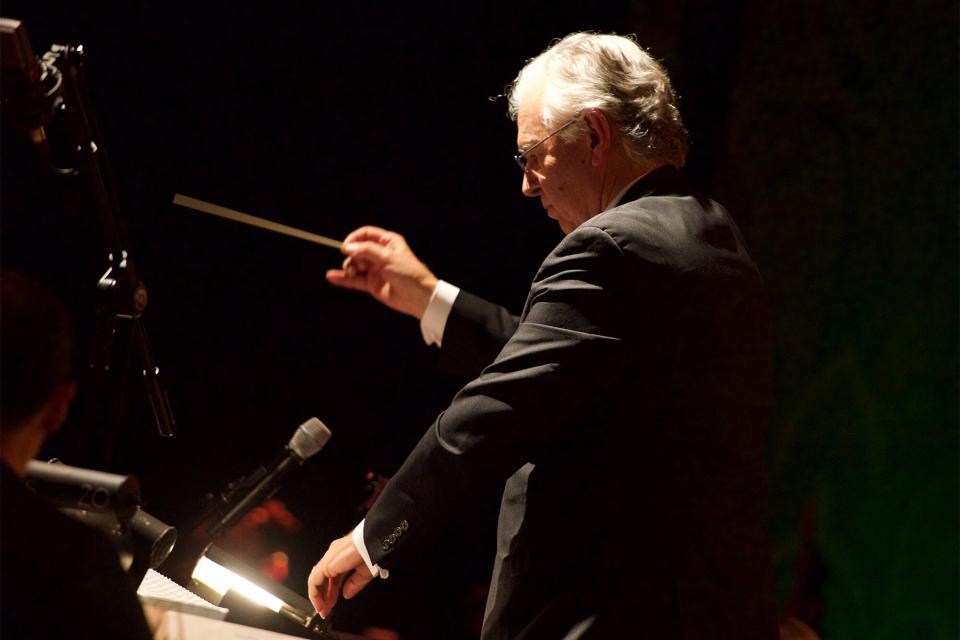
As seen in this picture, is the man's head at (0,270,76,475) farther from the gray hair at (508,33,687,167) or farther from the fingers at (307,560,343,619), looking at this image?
the gray hair at (508,33,687,167)

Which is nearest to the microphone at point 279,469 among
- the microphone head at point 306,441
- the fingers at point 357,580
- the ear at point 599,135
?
the microphone head at point 306,441

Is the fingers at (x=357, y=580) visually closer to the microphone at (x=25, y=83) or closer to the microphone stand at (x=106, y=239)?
the microphone stand at (x=106, y=239)

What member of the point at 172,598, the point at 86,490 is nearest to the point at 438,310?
the point at 172,598

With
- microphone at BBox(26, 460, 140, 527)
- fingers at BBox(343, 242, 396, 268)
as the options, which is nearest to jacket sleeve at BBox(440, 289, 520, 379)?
fingers at BBox(343, 242, 396, 268)

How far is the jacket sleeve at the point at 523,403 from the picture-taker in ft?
4.38

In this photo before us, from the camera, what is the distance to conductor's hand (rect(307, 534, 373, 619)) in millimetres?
1423

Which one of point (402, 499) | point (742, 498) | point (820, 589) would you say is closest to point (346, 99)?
point (402, 499)

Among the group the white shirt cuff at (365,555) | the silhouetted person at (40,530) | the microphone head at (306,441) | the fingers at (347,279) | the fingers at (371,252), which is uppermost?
the silhouetted person at (40,530)


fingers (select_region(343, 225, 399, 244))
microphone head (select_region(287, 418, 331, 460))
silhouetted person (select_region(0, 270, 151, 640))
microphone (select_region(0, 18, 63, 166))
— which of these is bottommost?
microphone head (select_region(287, 418, 331, 460))

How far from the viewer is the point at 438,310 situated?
204 centimetres

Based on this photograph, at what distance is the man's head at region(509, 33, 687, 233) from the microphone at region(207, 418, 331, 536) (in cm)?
65

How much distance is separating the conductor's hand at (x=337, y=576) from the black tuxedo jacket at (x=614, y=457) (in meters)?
0.05

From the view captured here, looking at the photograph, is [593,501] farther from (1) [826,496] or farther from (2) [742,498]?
(1) [826,496]

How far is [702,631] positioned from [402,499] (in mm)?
495
